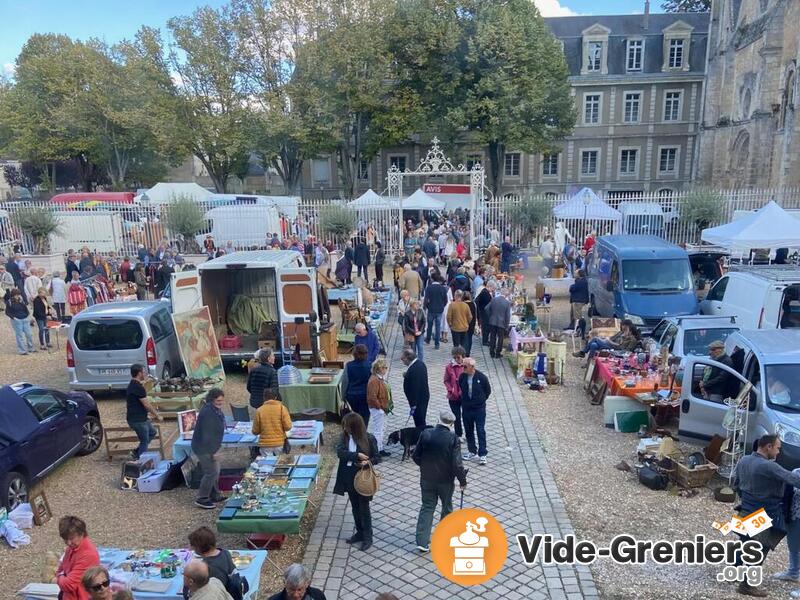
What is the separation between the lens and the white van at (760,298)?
10719mm

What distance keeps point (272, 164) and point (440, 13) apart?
12860 millimetres

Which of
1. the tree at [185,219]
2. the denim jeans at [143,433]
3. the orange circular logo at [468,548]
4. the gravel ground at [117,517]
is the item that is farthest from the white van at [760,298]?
the tree at [185,219]

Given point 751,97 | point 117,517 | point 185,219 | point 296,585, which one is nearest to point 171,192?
point 185,219

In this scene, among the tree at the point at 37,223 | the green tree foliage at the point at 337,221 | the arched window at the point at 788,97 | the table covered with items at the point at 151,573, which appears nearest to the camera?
the table covered with items at the point at 151,573

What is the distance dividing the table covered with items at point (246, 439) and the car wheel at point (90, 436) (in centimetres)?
167

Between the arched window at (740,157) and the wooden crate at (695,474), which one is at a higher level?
the arched window at (740,157)

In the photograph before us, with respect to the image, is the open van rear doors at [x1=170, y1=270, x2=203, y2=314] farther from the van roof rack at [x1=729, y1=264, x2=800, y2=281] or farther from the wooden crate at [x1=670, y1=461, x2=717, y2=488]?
the van roof rack at [x1=729, y1=264, x2=800, y2=281]

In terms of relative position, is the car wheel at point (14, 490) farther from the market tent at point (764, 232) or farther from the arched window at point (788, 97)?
the arched window at point (788, 97)

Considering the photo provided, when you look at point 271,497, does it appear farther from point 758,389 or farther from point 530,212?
point 530,212

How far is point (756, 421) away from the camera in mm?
7570

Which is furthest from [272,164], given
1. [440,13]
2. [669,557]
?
[669,557]

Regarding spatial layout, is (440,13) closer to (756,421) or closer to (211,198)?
(211,198)

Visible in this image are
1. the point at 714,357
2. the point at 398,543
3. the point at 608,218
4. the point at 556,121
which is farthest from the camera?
the point at 556,121

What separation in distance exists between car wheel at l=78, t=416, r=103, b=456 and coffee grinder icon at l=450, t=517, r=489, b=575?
19.0 feet
